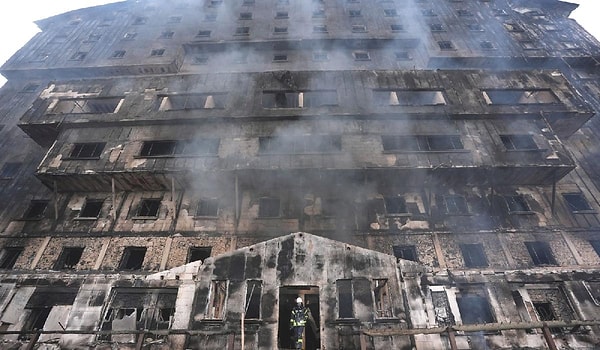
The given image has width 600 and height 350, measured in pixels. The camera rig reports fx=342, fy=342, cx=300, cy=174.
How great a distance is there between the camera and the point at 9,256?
17.8 meters

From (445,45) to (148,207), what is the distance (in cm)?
2660

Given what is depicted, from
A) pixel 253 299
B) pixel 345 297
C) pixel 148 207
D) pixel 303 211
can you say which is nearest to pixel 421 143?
pixel 303 211

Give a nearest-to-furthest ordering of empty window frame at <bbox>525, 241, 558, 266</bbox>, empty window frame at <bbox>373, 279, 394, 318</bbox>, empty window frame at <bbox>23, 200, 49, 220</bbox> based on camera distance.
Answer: empty window frame at <bbox>373, 279, 394, 318</bbox> → empty window frame at <bbox>525, 241, 558, 266</bbox> → empty window frame at <bbox>23, 200, 49, 220</bbox>

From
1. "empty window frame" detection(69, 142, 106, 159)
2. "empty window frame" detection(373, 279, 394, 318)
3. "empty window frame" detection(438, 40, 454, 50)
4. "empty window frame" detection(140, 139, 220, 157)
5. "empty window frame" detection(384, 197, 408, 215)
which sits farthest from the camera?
"empty window frame" detection(438, 40, 454, 50)

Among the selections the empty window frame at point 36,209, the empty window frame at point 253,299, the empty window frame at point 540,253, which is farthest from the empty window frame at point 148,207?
the empty window frame at point 540,253

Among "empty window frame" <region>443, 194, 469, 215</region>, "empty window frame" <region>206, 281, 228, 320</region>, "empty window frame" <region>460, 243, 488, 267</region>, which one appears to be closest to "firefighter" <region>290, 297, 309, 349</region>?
"empty window frame" <region>206, 281, 228, 320</region>

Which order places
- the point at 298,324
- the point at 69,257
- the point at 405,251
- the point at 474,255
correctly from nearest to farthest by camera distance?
the point at 298,324
the point at 474,255
the point at 405,251
the point at 69,257

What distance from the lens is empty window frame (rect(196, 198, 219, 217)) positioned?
18219mm

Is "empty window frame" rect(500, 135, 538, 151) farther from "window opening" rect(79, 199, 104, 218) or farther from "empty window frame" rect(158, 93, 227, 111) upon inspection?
"window opening" rect(79, 199, 104, 218)

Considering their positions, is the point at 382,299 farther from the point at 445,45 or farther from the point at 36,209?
the point at 445,45

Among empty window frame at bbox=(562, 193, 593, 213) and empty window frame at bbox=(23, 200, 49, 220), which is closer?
empty window frame at bbox=(562, 193, 593, 213)

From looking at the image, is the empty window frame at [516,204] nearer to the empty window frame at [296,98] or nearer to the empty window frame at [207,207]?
the empty window frame at [296,98]

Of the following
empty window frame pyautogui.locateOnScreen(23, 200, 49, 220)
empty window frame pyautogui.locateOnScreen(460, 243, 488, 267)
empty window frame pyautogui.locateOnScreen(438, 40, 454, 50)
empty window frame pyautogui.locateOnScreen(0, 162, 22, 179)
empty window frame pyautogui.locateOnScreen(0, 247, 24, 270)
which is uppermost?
empty window frame pyautogui.locateOnScreen(438, 40, 454, 50)

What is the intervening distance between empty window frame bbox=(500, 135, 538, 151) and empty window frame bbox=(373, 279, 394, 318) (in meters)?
12.1
